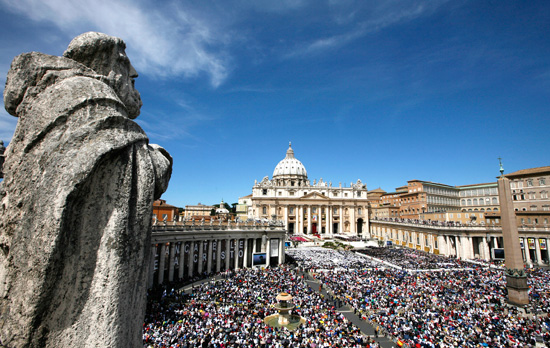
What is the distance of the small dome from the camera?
117 metres

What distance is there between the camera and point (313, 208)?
90.1 metres

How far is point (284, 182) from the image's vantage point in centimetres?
11231

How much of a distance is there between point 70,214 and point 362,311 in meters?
20.6

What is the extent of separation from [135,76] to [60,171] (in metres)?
1.64

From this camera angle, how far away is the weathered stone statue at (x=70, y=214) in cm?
229

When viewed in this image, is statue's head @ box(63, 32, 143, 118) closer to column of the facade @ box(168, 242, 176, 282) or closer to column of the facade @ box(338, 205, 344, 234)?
column of the facade @ box(168, 242, 176, 282)

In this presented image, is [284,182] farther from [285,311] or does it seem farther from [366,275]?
[285,311]

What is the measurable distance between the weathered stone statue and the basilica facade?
8499 cm

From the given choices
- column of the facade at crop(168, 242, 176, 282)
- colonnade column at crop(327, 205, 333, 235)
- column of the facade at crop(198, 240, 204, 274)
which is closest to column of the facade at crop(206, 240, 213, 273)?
column of the facade at crop(198, 240, 204, 274)

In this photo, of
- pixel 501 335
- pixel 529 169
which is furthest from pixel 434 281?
pixel 529 169

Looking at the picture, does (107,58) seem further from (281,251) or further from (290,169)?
(290,169)

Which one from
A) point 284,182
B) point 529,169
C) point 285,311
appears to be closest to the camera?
point 285,311

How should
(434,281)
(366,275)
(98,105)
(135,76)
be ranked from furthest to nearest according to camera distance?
(366,275) → (434,281) → (135,76) → (98,105)

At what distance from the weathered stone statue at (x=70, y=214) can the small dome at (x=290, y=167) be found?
113578mm
